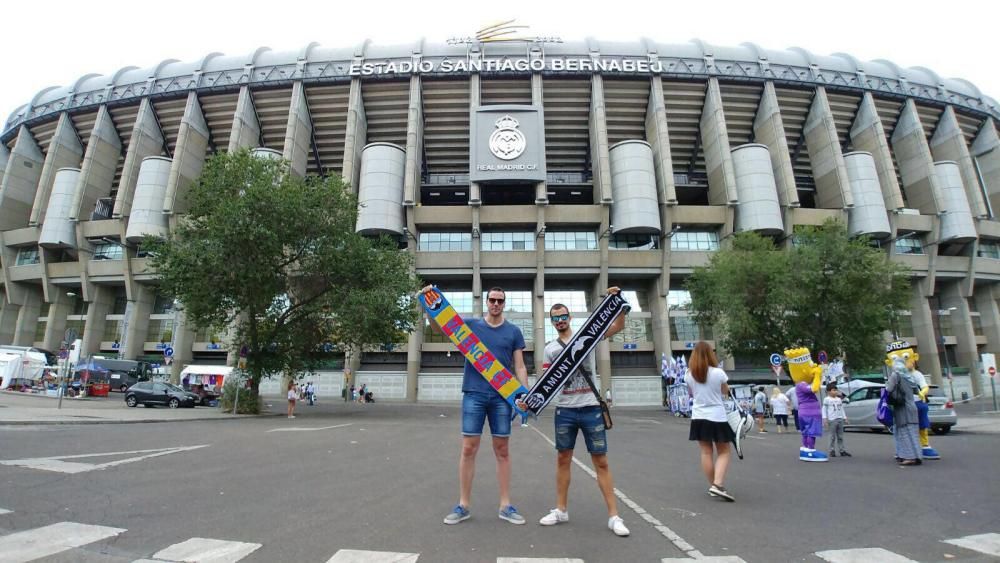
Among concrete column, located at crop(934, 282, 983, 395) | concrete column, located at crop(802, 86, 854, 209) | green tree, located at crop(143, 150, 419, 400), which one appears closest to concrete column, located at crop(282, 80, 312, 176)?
green tree, located at crop(143, 150, 419, 400)

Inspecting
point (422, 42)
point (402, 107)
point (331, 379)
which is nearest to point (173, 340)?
point (331, 379)

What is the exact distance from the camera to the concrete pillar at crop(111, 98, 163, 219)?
136 ft

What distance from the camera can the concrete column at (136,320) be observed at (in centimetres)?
4122

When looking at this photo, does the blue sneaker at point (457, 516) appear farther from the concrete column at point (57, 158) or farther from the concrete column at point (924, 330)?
the concrete column at point (57, 158)

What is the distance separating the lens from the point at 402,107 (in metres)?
43.8

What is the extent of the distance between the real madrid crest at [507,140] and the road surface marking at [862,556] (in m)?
36.7

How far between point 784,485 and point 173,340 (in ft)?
155

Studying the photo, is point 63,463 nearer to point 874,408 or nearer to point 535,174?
point 874,408

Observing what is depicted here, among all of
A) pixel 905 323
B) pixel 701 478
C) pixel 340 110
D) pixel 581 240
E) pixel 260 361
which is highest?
pixel 340 110

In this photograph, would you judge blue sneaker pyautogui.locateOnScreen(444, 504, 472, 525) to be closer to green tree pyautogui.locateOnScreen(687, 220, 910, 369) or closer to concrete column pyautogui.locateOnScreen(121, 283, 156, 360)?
green tree pyautogui.locateOnScreen(687, 220, 910, 369)

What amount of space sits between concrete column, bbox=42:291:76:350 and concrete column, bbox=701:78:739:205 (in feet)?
199

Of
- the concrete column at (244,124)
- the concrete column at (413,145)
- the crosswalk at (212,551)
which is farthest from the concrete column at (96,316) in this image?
the crosswalk at (212,551)

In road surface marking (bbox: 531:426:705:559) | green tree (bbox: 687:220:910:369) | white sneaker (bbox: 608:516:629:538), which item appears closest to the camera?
road surface marking (bbox: 531:426:705:559)

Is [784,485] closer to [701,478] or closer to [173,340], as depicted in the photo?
[701,478]
